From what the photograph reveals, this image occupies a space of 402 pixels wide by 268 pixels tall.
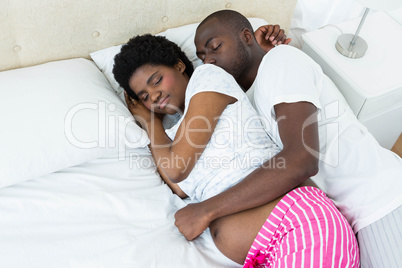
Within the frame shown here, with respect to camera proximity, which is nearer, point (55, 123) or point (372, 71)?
point (55, 123)

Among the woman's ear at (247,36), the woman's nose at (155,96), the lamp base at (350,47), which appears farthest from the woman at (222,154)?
the lamp base at (350,47)

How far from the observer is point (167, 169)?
105 centimetres

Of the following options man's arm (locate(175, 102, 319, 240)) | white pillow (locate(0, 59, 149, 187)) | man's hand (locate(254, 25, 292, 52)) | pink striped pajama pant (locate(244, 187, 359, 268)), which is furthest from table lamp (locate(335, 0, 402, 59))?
white pillow (locate(0, 59, 149, 187))

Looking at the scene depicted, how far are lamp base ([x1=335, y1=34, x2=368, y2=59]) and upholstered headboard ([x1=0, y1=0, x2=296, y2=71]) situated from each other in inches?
21.0

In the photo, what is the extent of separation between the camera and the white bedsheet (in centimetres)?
92

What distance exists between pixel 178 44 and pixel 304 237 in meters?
0.94

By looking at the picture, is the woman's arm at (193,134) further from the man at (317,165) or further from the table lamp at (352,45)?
the table lamp at (352,45)

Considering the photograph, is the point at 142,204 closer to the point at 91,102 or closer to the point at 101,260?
the point at 101,260

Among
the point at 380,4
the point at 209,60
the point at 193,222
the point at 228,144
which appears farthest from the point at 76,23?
the point at 380,4

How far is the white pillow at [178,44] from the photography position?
137cm

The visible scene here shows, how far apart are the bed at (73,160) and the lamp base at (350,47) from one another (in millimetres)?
843

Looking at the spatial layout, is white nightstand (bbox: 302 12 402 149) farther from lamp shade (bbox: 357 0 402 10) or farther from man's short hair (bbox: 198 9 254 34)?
man's short hair (bbox: 198 9 254 34)

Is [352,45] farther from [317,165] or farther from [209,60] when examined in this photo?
[317,165]

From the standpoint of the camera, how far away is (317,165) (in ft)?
3.21
